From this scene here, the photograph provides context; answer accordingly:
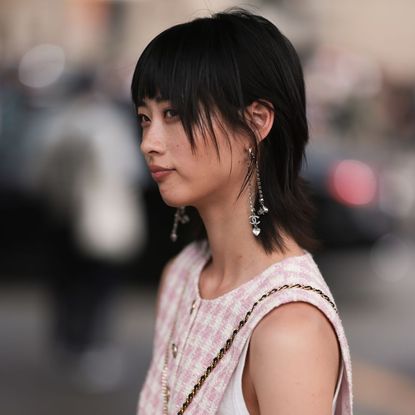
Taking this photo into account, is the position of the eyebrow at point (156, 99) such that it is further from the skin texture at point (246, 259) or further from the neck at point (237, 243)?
the neck at point (237, 243)

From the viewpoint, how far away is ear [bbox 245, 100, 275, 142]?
1964 millimetres

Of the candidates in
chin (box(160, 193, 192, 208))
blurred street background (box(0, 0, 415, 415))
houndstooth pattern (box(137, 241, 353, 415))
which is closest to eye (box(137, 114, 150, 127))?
chin (box(160, 193, 192, 208))

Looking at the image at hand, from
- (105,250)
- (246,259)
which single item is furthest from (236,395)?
(105,250)

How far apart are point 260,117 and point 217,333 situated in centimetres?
43

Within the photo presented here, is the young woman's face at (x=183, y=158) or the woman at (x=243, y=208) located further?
the young woman's face at (x=183, y=158)

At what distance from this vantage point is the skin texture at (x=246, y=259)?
1763 millimetres

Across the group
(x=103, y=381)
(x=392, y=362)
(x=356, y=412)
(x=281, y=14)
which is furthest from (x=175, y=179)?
(x=281, y=14)

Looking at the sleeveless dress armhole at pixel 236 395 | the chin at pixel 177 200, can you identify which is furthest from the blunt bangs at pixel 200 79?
the sleeveless dress armhole at pixel 236 395

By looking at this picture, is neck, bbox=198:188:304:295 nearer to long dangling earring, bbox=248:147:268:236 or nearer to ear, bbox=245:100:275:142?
long dangling earring, bbox=248:147:268:236

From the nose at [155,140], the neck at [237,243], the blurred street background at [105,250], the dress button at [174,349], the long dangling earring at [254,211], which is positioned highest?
the nose at [155,140]

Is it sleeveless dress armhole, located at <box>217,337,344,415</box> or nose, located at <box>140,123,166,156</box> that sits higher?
nose, located at <box>140,123,166,156</box>

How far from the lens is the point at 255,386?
1815 millimetres

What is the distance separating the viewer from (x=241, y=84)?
192 cm

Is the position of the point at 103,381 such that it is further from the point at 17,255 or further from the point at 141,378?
the point at 17,255
